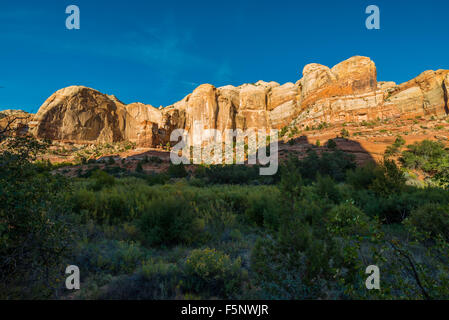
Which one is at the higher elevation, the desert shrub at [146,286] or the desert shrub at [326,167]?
the desert shrub at [326,167]

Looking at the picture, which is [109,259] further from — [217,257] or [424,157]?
[424,157]

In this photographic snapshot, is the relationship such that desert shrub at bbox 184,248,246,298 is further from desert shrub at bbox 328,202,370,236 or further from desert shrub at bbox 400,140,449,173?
desert shrub at bbox 400,140,449,173

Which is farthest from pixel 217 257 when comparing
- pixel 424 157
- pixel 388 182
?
pixel 424 157

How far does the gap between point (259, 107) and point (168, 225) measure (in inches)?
2823

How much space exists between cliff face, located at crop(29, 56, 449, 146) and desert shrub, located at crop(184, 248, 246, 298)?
46.1 meters

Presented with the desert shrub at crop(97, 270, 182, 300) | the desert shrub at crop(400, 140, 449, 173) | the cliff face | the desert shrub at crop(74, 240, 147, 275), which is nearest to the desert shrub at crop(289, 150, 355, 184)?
the desert shrub at crop(400, 140, 449, 173)

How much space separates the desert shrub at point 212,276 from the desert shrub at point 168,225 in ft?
5.11

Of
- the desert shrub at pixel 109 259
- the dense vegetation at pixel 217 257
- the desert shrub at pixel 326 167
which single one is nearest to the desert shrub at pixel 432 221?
the dense vegetation at pixel 217 257

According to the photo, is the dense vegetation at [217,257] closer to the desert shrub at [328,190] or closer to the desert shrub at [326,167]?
the desert shrub at [328,190]

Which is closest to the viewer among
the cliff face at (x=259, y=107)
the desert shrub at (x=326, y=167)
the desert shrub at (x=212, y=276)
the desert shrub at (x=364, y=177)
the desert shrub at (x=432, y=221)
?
the desert shrub at (x=212, y=276)

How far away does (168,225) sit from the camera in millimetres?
4668

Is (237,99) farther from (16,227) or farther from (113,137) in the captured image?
(16,227)

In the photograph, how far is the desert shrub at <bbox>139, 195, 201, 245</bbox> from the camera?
444 cm

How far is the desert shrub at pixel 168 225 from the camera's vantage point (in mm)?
4438
